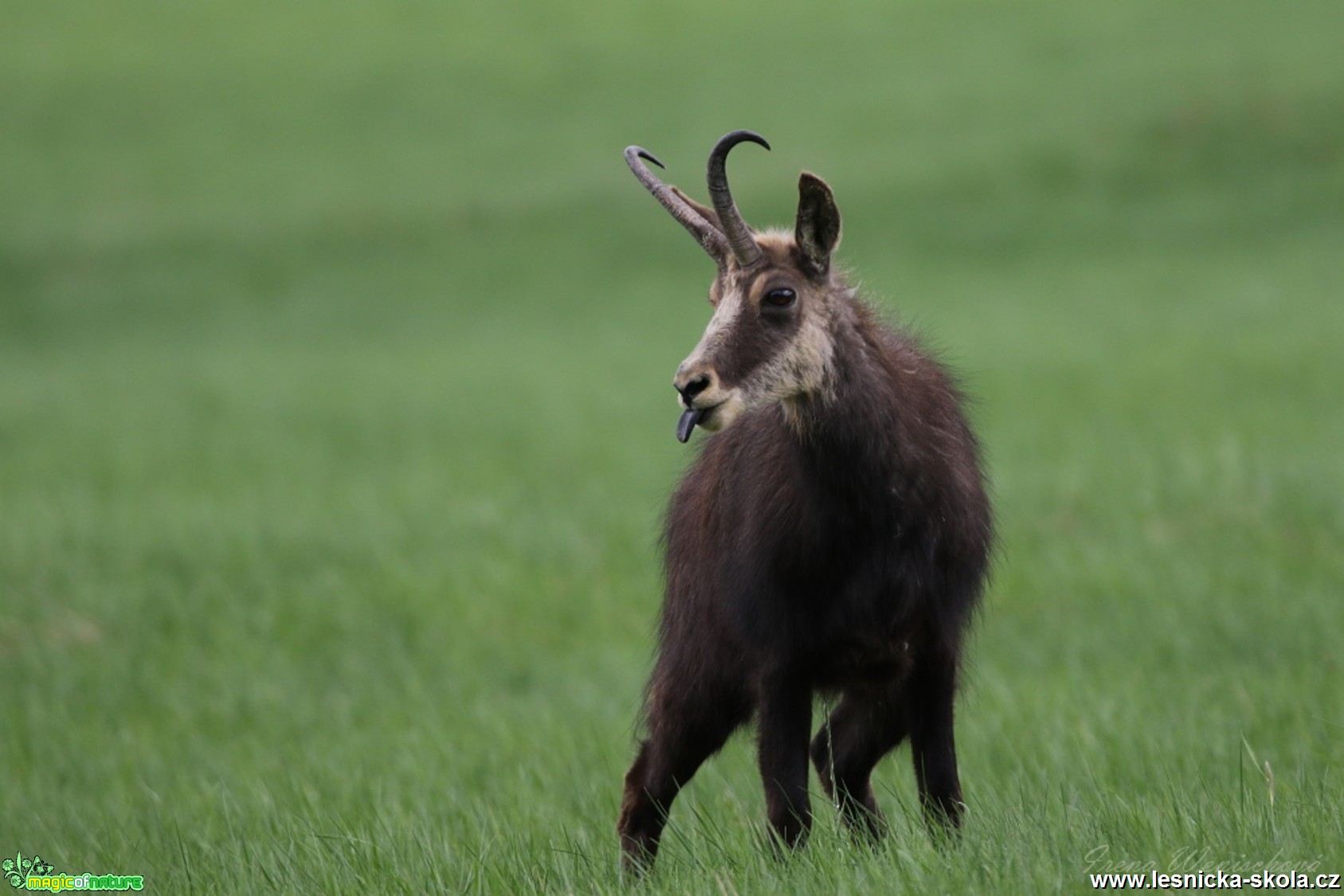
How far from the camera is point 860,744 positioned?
19.4 feet

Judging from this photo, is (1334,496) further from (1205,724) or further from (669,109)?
(669,109)

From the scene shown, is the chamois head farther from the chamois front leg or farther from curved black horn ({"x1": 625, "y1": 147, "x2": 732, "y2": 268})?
the chamois front leg

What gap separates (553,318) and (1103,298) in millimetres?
9266

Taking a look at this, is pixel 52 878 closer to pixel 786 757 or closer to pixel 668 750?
pixel 668 750

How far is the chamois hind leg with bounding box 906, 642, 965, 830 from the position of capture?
5.32m

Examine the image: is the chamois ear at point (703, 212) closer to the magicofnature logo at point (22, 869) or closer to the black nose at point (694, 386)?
the black nose at point (694, 386)

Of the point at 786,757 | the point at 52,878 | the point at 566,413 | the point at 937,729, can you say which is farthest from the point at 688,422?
the point at 566,413

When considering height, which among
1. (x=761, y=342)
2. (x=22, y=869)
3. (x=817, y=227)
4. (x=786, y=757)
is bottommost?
(x=22, y=869)

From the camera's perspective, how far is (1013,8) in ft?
132

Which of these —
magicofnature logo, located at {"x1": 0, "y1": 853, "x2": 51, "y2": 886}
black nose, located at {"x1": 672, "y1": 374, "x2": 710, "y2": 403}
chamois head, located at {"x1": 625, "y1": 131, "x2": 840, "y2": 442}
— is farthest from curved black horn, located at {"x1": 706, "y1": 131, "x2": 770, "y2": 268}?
magicofnature logo, located at {"x1": 0, "y1": 853, "x2": 51, "y2": 886}

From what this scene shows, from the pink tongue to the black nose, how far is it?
1.6 inches

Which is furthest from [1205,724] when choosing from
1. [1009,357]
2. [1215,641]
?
[1009,357]

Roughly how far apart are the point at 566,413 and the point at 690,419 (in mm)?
15260

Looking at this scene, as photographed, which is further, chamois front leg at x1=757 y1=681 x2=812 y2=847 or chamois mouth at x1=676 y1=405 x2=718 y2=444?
chamois front leg at x1=757 y1=681 x2=812 y2=847
